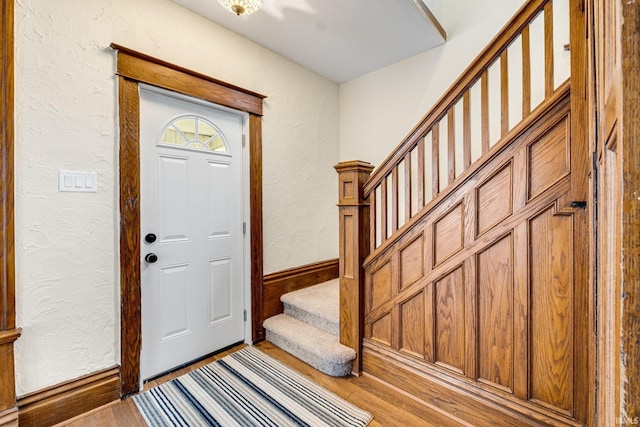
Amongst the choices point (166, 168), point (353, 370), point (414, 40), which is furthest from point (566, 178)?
point (166, 168)

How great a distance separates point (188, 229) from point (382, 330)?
1.56m

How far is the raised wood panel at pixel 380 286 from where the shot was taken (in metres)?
1.84

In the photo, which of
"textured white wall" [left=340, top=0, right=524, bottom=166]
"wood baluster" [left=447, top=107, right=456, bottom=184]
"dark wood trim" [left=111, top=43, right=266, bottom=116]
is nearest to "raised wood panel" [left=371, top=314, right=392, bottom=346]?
"wood baluster" [left=447, top=107, right=456, bottom=184]

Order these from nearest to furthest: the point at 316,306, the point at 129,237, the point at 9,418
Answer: the point at 9,418
the point at 129,237
the point at 316,306

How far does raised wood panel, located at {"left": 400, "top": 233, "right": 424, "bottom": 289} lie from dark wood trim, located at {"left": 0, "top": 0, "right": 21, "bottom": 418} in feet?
6.76

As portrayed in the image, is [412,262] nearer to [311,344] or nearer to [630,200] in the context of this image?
[311,344]

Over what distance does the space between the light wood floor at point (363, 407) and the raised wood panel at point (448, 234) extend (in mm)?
852

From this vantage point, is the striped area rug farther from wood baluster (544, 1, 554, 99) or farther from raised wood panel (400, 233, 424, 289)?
wood baluster (544, 1, 554, 99)

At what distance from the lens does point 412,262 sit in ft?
5.63

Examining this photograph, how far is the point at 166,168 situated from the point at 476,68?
6.62ft

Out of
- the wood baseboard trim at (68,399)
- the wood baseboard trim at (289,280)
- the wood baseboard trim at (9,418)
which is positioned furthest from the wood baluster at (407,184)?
the wood baseboard trim at (9,418)

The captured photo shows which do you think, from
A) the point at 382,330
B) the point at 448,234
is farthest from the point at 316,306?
the point at 448,234

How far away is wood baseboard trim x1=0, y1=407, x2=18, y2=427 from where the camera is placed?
1345mm

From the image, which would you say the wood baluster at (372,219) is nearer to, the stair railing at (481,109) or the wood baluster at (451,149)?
the stair railing at (481,109)
